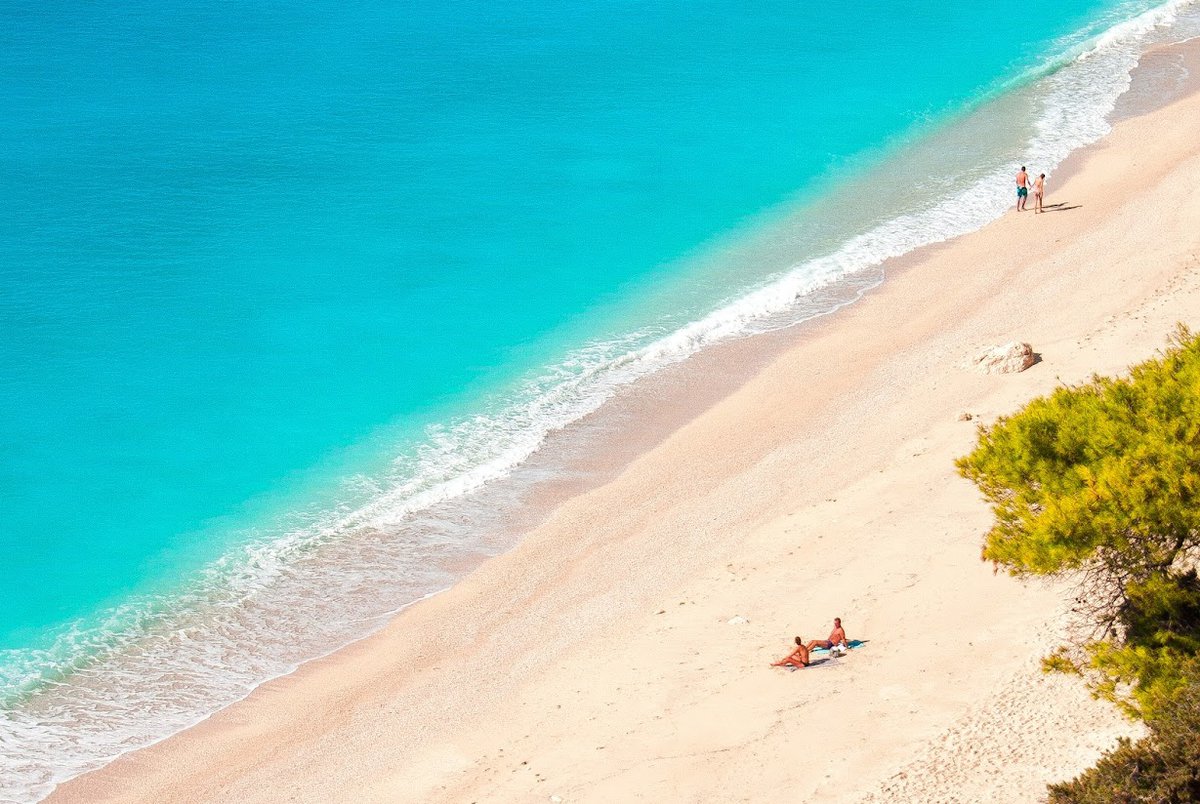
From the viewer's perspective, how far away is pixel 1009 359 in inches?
977

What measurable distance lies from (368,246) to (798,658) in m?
24.4

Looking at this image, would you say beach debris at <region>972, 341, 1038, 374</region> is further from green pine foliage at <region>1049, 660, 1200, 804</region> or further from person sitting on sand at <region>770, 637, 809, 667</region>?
green pine foliage at <region>1049, 660, 1200, 804</region>

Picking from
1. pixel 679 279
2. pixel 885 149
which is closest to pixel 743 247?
pixel 679 279

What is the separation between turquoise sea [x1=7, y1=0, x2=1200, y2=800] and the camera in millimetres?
23953

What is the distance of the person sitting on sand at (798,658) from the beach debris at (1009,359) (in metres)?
9.85

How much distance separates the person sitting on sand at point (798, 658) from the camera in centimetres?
1712

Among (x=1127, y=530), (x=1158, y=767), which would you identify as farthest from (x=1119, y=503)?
(x=1158, y=767)

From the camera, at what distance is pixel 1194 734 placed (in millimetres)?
11688

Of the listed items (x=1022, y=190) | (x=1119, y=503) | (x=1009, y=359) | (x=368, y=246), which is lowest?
(x=1119, y=503)

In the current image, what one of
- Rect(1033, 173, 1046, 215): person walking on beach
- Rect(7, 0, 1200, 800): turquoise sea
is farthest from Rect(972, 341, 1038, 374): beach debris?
Rect(1033, 173, 1046, 215): person walking on beach

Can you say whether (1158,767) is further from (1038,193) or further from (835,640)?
(1038,193)

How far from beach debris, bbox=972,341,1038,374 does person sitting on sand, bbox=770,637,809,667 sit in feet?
32.3

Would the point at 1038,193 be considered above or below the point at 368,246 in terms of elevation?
below

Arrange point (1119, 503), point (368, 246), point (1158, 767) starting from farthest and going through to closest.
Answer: point (368, 246) < point (1119, 503) < point (1158, 767)
